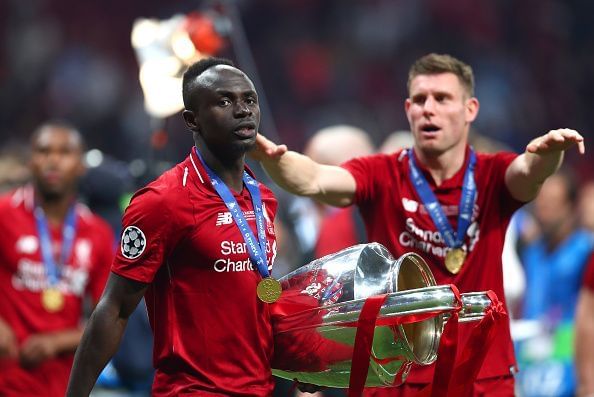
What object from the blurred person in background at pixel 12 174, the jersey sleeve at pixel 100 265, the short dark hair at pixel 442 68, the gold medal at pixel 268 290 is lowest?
the gold medal at pixel 268 290

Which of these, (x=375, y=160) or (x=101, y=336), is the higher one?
(x=375, y=160)

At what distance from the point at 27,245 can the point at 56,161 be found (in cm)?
63

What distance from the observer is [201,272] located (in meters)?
4.65

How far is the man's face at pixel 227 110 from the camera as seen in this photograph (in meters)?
4.70

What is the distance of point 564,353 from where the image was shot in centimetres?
991

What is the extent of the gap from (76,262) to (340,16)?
12108 mm

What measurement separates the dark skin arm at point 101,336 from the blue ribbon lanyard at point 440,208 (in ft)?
5.71

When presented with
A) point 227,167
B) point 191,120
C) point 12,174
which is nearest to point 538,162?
point 227,167

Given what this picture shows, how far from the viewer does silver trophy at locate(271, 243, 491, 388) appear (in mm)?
4797

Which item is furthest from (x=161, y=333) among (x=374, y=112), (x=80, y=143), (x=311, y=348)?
(x=374, y=112)

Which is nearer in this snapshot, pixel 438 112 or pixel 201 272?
pixel 201 272

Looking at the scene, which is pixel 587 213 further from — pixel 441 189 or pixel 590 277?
pixel 441 189

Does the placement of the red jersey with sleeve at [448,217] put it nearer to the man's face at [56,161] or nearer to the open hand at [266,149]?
the open hand at [266,149]

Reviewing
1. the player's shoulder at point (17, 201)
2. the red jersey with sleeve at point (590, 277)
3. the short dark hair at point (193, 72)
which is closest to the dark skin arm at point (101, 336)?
the short dark hair at point (193, 72)
